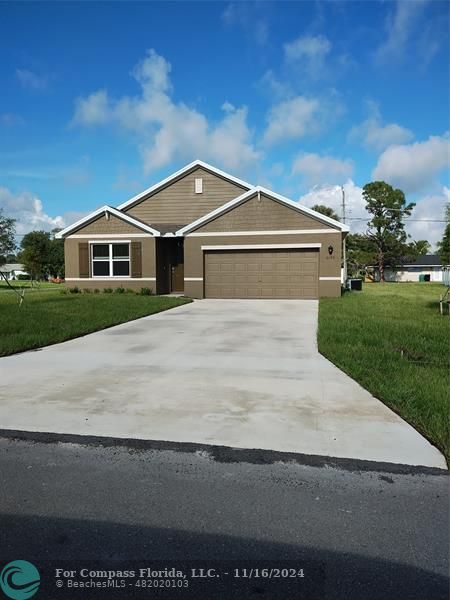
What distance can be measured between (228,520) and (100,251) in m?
22.4

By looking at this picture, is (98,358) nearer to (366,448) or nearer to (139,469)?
(139,469)

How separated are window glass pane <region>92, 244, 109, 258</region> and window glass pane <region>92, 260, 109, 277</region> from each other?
31 centimetres

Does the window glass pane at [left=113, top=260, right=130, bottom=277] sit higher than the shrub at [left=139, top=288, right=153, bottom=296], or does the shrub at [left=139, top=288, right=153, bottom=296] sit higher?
the window glass pane at [left=113, top=260, right=130, bottom=277]

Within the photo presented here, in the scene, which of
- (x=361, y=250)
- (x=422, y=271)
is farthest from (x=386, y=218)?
(x=422, y=271)

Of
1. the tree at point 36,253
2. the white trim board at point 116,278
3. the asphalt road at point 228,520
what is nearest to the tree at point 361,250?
the white trim board at point 116,278

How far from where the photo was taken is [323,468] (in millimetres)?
3922

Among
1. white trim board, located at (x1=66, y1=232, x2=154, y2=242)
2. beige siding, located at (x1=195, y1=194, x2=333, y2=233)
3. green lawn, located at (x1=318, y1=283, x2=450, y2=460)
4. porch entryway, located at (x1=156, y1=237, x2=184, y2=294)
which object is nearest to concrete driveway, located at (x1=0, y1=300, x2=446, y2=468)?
green lawn, located at (x1=318, y1=283, x2=450, y2=460)

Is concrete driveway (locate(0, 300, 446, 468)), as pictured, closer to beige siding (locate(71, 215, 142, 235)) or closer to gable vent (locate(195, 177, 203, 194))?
beige siding (locate(71, 215, 142, 235))

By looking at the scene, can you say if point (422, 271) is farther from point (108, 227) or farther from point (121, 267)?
point (108, 227)

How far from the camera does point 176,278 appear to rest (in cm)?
2508

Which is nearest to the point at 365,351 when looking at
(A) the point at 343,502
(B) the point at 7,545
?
(A) the point at 343,502

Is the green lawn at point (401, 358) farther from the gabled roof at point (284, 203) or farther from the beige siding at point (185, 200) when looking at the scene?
the beige siding at point (185, 200)

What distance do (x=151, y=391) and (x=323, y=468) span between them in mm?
2876

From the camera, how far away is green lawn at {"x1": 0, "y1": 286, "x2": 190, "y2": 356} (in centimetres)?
972
